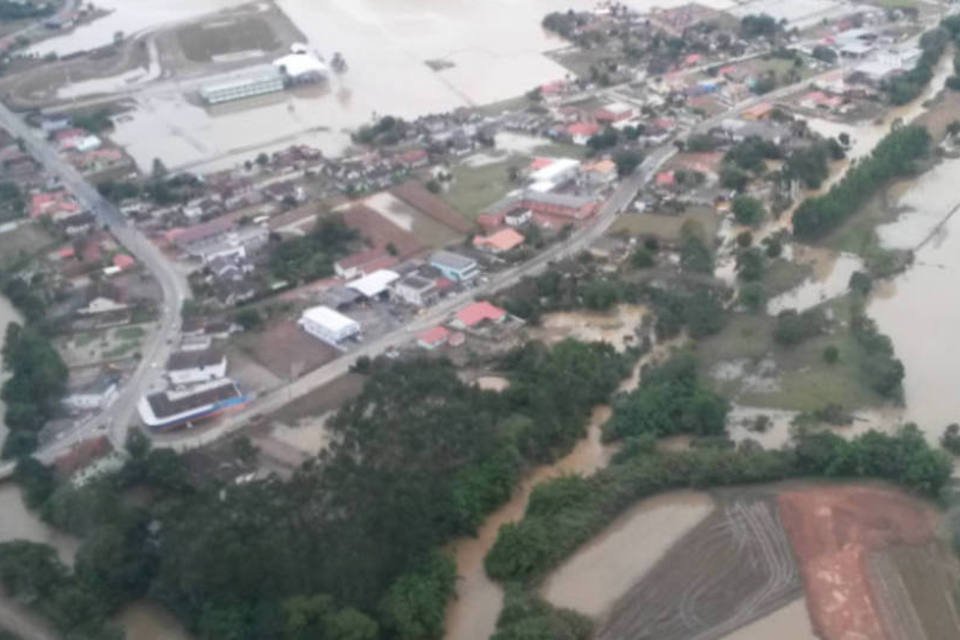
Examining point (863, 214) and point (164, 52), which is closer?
point (863, 214)

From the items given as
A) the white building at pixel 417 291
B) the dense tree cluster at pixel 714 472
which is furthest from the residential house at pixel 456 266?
the dense tree cluster at pixel 714 472

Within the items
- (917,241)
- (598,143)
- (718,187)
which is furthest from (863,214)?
(598,143)

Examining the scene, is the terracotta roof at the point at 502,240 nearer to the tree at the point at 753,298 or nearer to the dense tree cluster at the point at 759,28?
the tree at the point at 753,298

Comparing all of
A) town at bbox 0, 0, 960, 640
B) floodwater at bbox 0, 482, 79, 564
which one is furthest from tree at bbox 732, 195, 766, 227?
floodwater at bbox 0, 482, 79, 564

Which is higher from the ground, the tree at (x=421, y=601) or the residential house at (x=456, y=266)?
the tree at (x=421, y=601)

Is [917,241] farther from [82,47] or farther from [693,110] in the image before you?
[82,47]

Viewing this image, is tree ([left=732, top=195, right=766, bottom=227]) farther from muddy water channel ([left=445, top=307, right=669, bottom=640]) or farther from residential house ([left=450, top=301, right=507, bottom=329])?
residential house ([left=450, top=301, right=507, bottom=329])
